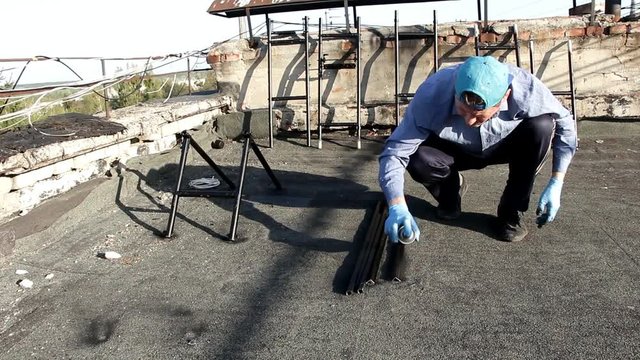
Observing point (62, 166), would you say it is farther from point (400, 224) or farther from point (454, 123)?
point (454, 123)

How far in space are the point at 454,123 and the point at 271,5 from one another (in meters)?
6.13

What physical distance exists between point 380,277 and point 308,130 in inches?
146

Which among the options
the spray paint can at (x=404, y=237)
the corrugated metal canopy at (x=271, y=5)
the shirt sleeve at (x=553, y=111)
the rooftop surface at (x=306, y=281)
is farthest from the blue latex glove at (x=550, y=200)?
the corrugated metal canopy at (x=271, y=5)

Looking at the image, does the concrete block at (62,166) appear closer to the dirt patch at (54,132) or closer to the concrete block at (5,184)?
the dirt patch at (54,132)

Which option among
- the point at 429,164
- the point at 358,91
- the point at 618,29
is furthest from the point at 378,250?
the point at 618,29

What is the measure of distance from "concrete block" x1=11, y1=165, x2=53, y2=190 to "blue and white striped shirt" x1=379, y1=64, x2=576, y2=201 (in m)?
2.45

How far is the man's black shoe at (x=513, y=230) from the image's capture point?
334cm

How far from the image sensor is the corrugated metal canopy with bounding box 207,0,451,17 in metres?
8.67

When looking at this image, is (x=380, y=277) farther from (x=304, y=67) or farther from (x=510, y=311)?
(x=304, y=67)

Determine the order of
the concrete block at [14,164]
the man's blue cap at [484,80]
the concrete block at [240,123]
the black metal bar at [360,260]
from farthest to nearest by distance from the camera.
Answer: the concrete block at [240,123]
the concrete block at [14,164]
the black metal bar at [360,260]
the man's blue cap at [484,80]

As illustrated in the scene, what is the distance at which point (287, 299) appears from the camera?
2.77 metres

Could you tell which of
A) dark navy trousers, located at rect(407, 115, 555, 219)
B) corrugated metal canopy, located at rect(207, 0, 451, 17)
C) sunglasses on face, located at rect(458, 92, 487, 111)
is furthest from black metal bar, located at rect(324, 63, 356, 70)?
sunglasses on face, located at rect(458, 92, 487, 111)

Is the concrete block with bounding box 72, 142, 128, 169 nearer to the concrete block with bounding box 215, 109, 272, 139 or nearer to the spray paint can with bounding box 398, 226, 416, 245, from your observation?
the concrete block with bounding box 215, 109, 272, 139

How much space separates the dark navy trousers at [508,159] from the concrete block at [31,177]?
2590 mm
